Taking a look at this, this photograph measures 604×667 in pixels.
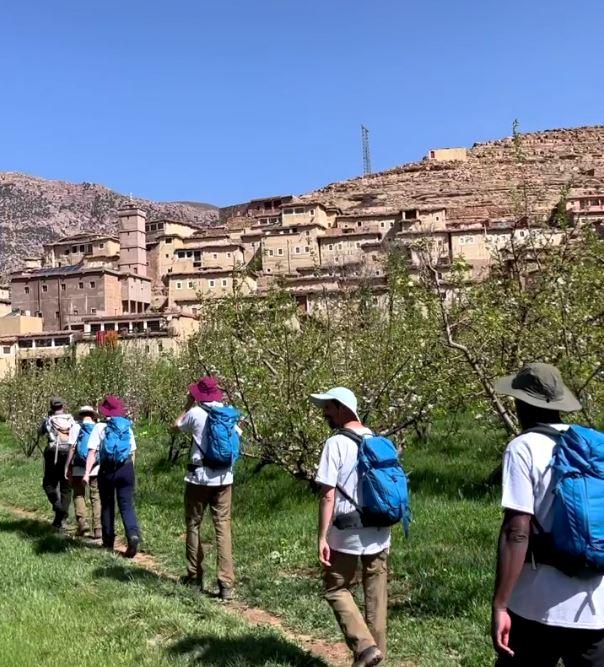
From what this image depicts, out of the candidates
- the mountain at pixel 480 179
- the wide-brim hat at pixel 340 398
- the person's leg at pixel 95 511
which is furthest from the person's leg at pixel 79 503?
the mountain at pixel 480 179

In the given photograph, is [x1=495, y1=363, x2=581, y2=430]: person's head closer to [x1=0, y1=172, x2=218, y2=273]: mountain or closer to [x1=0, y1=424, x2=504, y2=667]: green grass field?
[x1=0, y1=424, x2=504, y2=667]: green grass field

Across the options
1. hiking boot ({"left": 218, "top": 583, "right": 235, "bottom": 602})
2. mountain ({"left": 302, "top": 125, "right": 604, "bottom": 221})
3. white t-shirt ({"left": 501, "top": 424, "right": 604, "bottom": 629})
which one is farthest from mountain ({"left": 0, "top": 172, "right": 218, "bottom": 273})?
white t-shirt ({"left": 501, "top": 424, "right": 604, "bottom": 629})

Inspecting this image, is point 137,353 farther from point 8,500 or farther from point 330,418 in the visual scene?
point 330,418

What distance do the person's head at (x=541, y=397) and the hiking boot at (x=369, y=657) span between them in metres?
1.83

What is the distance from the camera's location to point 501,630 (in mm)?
3027

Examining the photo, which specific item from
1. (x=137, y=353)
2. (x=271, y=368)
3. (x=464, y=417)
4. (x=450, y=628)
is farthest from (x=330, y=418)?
(x=137, y=353)

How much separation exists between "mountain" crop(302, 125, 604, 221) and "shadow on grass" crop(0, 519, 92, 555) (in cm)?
6485

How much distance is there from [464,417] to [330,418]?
1598 cm

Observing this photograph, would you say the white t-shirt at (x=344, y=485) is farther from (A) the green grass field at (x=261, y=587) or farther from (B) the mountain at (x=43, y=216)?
(B) the mountain at (x=43, y=216)

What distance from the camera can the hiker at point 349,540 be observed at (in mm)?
4273

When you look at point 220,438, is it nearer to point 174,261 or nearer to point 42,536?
point 42,536

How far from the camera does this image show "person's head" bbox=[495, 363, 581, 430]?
319cm

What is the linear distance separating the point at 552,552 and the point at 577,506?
0.26 metres

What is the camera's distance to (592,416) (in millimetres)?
8633
